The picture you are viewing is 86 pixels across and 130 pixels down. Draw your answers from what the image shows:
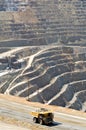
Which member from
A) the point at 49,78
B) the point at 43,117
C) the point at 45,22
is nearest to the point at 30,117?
the point at 43,117

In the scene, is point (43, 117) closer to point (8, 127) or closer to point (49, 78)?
point (8, 127)

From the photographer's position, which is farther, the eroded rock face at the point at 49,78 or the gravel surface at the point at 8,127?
the eroded rock face at the point at 49,78

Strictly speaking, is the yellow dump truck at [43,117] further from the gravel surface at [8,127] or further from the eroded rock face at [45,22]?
the eroded rock face at [45,22]

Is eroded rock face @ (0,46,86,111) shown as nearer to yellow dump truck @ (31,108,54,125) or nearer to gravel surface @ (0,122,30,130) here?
yellow dump truck @ (31,108,54,125)

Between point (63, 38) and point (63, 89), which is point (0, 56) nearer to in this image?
point (63, 89)

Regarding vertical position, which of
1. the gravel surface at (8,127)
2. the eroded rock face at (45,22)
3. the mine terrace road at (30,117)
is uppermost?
the eroded rock face at (45,22)

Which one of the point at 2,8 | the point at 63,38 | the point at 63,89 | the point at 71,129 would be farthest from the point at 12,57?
the point at 71,129

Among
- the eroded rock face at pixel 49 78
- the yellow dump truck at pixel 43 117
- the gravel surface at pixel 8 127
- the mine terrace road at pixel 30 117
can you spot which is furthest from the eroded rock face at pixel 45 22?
the gravel surface at pixel 8 127

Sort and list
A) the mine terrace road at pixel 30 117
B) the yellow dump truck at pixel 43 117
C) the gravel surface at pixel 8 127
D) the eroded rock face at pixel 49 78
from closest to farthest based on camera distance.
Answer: the gravel surface at pixel 8 127, the mine terrace road at pixel 30 117, the yellow dump truck at pixel 43 117, the eroded rock face at pixel 49 78

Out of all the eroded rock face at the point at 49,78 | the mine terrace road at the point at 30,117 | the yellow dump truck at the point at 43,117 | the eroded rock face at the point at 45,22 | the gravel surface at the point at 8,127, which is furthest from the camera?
the eroded rock face at the point at 45,22
